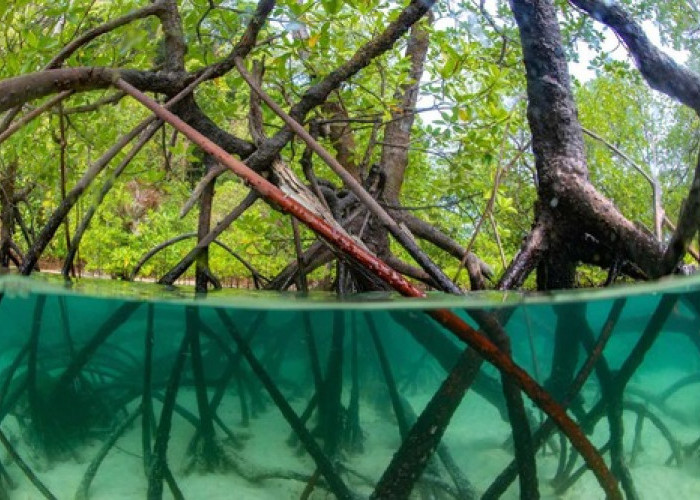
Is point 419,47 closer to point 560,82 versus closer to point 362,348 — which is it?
point 560,82

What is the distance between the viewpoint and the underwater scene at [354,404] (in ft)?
3.56

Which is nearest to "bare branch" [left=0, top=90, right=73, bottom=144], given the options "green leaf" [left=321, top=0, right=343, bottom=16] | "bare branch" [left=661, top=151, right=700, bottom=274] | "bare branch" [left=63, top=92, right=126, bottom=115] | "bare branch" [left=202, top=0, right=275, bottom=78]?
"bare branch" [left=63, top=92, right=126, bottom=115]

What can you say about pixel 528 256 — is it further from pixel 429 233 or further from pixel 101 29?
pixel 101 29

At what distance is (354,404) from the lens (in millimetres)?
1075

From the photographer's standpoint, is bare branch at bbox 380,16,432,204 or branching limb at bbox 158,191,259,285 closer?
branching limb at bbox 158,191,259,285

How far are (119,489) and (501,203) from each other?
1199mm

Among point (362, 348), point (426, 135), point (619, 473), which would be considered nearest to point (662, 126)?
point (619, 473)

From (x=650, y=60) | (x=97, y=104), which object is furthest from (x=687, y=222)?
(x=97, y=104)

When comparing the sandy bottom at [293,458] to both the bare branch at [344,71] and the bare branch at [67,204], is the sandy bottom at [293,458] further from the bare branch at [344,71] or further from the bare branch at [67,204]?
the bare branch at [344,71]

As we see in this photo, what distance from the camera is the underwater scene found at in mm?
1084

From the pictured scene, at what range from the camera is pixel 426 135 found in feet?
7.72

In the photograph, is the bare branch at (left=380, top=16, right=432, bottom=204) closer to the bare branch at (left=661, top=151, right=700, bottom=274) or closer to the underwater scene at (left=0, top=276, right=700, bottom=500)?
the bare branch at (left=661, top=151, right=700, bottom=274)

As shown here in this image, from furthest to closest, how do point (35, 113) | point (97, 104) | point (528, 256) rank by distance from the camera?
point (97, 104), point (35, 113), point (528, 256)

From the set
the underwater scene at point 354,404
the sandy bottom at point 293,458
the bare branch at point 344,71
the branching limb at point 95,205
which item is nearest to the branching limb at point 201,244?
the bare branch at point 344,71
